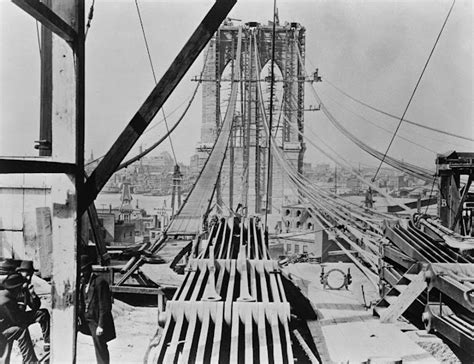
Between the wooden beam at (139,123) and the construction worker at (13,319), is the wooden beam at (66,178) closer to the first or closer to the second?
the wooden beam at (139,123)

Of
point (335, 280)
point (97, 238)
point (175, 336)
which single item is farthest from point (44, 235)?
point (335, 280)

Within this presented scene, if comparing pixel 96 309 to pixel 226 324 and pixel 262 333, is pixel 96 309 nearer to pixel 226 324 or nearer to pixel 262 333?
pixel 226 324

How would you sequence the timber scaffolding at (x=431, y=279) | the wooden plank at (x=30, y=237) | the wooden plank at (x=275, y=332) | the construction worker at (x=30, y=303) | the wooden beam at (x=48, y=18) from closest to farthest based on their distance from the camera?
the wooden beam at (x=48, y=18) → the wooden plank at (x=275, y=332) → the construction worker at (x=30, y=303) → the timber scaffolding at (x=431, y=279) → the wooden plank at (x=30, y=237)

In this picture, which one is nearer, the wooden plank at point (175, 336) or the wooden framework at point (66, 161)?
the wooden framework at point (66, 161)

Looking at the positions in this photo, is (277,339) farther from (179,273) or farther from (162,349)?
(179,273)

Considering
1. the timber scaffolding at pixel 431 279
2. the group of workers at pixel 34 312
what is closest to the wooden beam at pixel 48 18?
the group of workers at pixel 34 312

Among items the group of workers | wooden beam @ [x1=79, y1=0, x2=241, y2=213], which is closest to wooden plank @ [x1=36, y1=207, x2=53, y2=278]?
the group of workers
